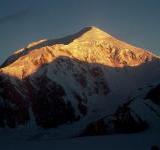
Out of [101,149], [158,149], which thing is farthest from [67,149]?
[158,149]

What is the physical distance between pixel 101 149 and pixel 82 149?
34.5 feet

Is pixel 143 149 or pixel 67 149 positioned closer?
pixel 143 149

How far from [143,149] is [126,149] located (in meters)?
9.73

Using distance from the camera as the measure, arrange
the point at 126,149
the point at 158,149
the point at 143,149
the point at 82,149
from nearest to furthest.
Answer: the point at 158,149, the point at 143,149, the point at 126,149, the point at 82,149

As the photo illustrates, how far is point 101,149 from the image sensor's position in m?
150

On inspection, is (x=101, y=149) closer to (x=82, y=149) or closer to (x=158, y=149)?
(x=82, y=149)

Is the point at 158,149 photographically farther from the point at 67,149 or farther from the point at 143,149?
the point at 67,149

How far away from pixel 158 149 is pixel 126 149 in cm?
4722

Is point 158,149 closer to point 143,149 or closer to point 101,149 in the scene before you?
point 143,149

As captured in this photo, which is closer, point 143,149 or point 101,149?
point 143,149

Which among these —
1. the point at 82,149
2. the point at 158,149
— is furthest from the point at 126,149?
the point at 158,149

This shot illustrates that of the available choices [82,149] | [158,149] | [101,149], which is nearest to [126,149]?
[101,149]

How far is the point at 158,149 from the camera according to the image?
96.3 meters

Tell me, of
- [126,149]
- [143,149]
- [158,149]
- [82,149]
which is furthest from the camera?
[82,149]
